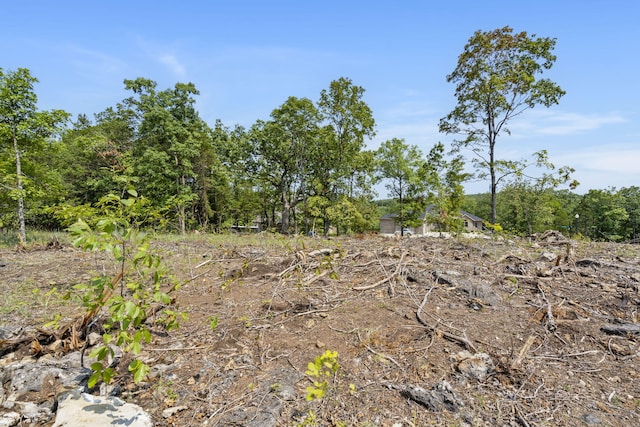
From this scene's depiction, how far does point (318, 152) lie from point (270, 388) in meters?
17.6

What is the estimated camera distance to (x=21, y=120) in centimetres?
839

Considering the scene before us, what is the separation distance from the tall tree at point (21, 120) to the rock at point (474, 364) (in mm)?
10164

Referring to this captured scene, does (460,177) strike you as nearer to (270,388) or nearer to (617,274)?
(617,274)

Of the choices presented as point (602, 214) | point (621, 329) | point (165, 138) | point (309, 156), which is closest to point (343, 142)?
point (309, 156)

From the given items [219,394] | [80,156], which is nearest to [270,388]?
[219,394]

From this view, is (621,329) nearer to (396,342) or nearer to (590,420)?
(590,420)

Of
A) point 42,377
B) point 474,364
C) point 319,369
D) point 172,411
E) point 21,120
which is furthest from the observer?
point 21,120

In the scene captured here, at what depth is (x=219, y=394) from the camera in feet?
6.91

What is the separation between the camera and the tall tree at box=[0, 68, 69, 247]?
801 cm

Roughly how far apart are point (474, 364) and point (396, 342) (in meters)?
0.62

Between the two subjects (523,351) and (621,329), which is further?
(621,329)

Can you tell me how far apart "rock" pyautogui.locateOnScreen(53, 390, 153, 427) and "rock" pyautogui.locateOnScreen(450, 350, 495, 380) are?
2208 millimetres

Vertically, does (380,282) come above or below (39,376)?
above

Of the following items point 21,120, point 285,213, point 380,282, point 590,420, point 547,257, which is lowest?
point 590,420
